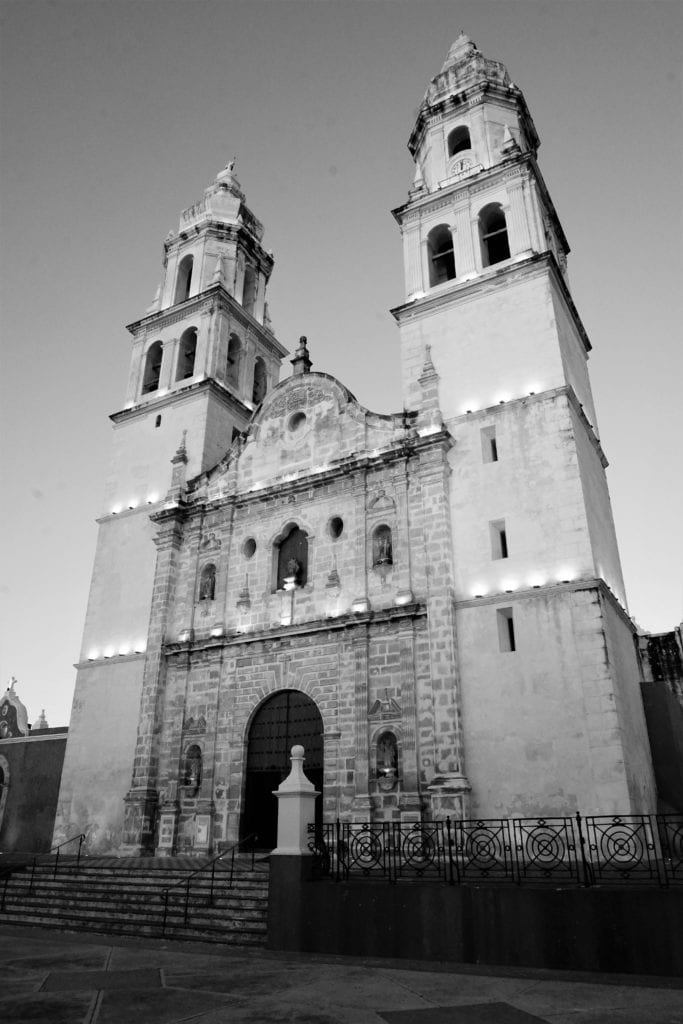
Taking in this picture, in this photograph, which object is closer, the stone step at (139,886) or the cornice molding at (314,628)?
the stone step at (139,886)

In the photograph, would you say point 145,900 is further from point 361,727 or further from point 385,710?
point 385,710

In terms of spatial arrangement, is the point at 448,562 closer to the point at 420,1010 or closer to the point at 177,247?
the point at 420,1010

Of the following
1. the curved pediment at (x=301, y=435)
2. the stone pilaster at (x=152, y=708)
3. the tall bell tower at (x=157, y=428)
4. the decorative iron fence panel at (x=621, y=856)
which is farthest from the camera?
the tall bell tower at (x=157, y=428)

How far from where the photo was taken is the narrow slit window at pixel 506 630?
656 inches

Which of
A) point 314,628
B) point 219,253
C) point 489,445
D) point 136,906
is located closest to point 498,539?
point 489,445

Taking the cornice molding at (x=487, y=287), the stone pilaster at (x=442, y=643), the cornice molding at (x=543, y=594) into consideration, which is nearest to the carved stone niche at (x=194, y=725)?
the stone pilaster at (x=442, y=643)

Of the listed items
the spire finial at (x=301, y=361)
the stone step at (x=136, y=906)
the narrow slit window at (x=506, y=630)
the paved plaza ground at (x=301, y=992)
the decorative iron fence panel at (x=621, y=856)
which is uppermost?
the spire finial at (x=301, y=361)

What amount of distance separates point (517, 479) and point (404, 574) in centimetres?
373

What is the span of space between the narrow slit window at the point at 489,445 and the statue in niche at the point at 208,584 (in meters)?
9.12

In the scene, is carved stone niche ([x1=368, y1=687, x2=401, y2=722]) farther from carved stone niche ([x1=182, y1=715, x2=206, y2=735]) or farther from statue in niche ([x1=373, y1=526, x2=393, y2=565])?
carved stone niche ([x1=182, y1=715, x2=206, y2=735])

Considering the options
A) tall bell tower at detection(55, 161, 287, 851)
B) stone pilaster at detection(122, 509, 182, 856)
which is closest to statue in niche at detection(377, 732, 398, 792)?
stone pilaster at detection(122, 509, 182, 856)

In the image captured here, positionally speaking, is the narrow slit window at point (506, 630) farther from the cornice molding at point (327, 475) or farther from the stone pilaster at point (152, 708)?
the stone pilaster at point (152, 708)

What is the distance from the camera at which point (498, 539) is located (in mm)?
17891

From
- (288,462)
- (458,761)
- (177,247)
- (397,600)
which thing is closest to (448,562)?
(397,600)
